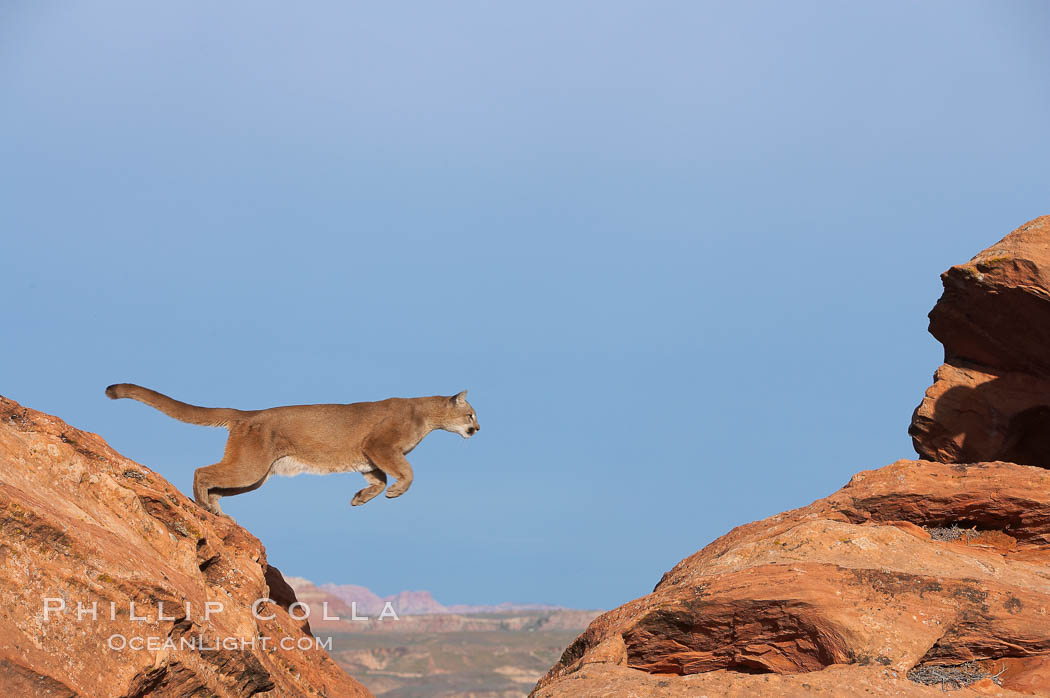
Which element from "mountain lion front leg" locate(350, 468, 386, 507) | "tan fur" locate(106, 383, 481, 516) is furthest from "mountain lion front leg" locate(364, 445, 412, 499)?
"mountain lion front leg" locate(350, 468, 386, 507)

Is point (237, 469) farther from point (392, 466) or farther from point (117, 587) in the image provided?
point (117, 587)

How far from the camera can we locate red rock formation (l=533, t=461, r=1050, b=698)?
8.12 m

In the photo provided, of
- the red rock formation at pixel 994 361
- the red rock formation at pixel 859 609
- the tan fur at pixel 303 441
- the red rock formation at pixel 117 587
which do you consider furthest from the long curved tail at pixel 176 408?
the red rock formation at pixel 994 361

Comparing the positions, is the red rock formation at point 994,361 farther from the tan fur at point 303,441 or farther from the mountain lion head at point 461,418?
the tan fur at point 303,441

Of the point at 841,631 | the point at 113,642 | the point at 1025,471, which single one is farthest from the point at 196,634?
the point at 1025,471

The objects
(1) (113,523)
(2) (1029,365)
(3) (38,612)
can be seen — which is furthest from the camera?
(2) (1029,365)

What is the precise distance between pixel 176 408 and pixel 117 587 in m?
6.07

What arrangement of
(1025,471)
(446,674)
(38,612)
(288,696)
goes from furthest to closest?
(446,674), (1025,471), (288,696), (38,612)

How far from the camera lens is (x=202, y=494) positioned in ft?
42.4

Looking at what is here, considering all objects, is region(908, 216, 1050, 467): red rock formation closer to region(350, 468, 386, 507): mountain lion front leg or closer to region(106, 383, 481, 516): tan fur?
region(106, 383, 481, 516): tan fur

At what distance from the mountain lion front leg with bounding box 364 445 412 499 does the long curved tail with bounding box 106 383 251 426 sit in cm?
203

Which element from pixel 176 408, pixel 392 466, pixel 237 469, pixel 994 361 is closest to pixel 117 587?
pixel 237 469

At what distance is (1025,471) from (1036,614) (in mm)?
2299

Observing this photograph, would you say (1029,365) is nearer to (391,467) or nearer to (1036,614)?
(1036,614)
